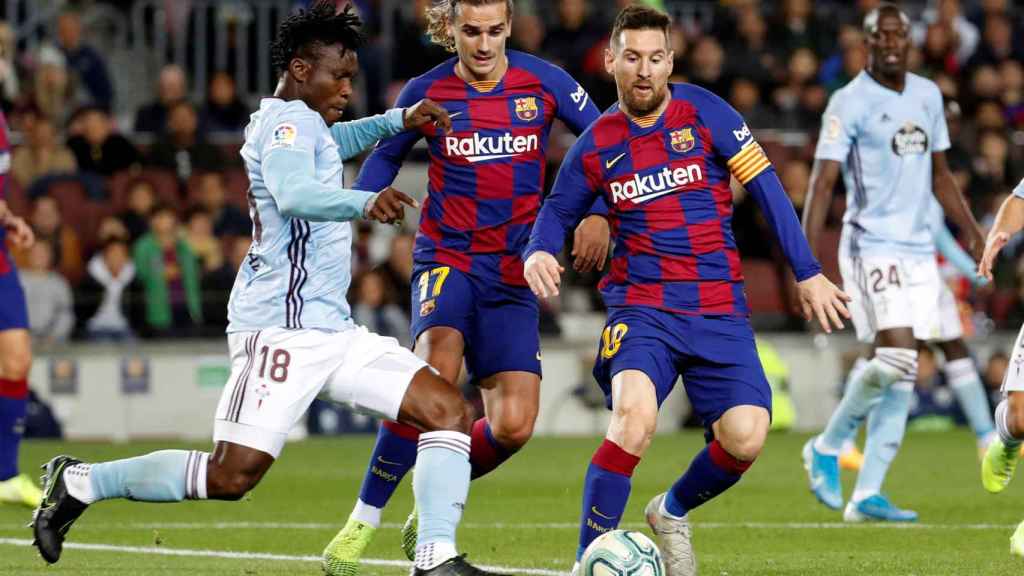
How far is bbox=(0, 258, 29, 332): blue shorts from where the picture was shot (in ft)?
31.3

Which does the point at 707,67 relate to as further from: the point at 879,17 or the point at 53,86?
the point at 879,17

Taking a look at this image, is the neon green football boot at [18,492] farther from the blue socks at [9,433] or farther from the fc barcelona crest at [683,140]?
the fc barcelona crest at [683,140]

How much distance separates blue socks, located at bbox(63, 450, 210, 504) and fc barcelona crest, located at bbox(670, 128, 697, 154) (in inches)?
86.4

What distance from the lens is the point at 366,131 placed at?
7.21 metres

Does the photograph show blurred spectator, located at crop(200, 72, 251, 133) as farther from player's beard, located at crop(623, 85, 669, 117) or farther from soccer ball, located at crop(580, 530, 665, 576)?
soccer ball, located at crop(580, 530, 665, 576)

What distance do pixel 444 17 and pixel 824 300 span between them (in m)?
2.35

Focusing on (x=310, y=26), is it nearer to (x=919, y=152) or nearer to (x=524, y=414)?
(x=524, y=414)

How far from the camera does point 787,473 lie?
12648 mm

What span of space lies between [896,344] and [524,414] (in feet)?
9.33

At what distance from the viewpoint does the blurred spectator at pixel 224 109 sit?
18.1 m

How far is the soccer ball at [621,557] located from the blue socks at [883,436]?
11.6ft

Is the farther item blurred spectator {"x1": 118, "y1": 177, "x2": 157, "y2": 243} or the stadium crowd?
blurred spectator {"x1": 118, "y1": 177, "x2": 157, "y2": 243}

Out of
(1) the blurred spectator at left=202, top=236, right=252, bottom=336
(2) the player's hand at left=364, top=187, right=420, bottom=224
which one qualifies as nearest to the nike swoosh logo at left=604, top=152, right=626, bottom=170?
(2) the player's hand at left=364, top=187, right=420, bottom=224

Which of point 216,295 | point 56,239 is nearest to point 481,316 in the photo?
point 216,295
